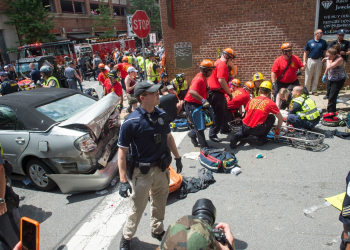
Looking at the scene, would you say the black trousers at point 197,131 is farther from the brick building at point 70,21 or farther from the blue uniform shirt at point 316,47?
the brick building at point 70,21

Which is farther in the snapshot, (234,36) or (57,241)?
(234,36)

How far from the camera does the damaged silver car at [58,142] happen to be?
4218 mm

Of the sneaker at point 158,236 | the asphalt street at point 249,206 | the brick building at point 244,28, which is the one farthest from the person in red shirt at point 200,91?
the brick building at point 244,28

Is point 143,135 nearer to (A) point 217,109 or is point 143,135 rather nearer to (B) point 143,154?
(B) point 143,154

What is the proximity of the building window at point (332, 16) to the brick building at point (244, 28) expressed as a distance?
0.03 metres

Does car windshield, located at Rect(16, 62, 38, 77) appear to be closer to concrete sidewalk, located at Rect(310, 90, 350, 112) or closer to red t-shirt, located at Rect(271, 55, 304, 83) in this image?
red t-shirt, located at Rect(271, 55, 304, 83)

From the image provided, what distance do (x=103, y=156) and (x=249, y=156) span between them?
283cm

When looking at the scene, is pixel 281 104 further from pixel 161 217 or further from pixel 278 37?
pixel 161 217

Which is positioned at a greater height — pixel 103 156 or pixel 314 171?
pixel 103 156

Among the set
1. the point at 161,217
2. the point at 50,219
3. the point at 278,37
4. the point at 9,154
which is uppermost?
the point at 278,37

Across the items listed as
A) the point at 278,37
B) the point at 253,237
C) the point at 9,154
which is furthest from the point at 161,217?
the point at 278,37

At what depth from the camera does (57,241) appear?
3.46 meters

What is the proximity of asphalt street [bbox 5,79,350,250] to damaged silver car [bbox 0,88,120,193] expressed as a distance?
1.14 feet

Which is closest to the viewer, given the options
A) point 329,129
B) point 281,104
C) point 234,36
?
point 329,129
